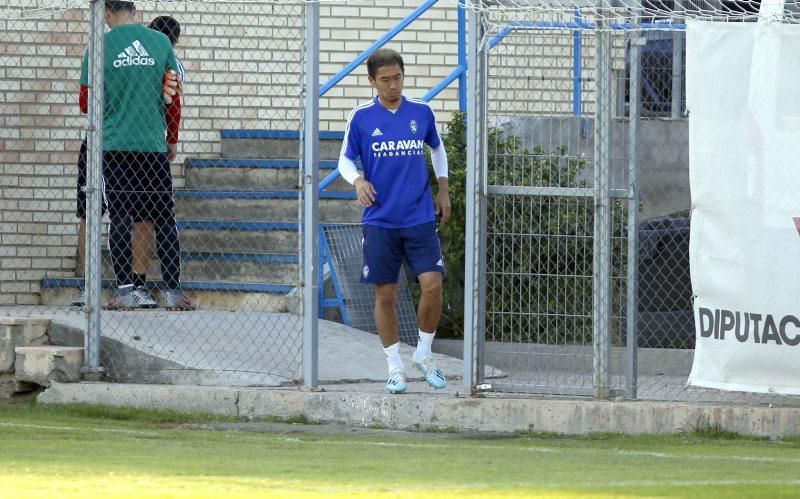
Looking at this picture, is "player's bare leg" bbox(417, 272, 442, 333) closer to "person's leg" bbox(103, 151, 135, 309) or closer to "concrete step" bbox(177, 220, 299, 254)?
"person's leg" bbox(103, 151, 135, 309)

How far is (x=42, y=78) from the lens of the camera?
1318cm

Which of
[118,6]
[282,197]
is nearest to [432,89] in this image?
[282,197]

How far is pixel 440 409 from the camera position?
30.5ft

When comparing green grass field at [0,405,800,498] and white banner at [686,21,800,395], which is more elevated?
white banner at [686,21,800,395]

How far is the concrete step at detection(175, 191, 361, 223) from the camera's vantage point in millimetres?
12805

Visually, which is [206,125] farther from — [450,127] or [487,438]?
[487,438]

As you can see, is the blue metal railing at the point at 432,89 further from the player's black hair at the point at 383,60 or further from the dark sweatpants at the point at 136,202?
the player's black hair at the point at 383,60

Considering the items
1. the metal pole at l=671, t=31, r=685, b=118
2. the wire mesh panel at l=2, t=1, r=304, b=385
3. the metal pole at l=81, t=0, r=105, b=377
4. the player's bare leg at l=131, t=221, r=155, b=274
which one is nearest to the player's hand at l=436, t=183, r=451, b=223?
the wire mesh panel at l=2, t=1, r=304, b=385

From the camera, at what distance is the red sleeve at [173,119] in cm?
1124

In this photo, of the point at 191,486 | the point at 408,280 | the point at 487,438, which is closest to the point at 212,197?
the point at 408,280

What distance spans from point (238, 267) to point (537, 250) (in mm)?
3498

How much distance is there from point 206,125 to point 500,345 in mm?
4603

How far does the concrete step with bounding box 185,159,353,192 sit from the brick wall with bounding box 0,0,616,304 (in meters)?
0.20

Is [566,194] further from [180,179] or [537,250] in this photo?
[180,179]
